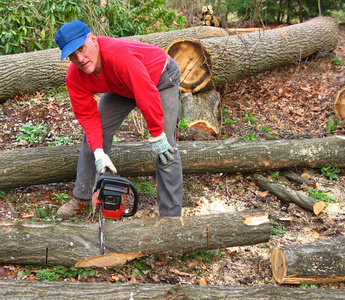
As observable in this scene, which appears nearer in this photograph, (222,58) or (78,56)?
(78,56)

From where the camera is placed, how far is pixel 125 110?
3201mm

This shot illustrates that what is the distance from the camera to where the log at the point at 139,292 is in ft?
7.00

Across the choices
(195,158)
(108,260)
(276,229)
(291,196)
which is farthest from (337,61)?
(108,260)

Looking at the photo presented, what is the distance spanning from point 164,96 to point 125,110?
1.58ft

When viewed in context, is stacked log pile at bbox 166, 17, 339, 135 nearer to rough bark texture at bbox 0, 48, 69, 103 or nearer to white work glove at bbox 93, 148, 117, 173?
rough bark texture at bbox 0, 48, 69, 103

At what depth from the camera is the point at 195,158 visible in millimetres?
4031

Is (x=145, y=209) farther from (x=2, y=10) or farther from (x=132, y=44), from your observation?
(x=2, y=10)

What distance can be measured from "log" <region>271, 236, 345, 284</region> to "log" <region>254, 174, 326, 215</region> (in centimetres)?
93

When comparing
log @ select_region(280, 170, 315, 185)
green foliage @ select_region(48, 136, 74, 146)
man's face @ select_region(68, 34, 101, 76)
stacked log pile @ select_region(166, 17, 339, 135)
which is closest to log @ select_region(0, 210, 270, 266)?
man's face @ select_region(68, 34, 101, 76)

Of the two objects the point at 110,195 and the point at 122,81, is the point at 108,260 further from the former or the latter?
the point at 122,81

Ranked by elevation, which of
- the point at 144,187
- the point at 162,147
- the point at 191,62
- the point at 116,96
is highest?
→ the point at 191,62

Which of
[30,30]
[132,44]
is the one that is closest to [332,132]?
[132,44]

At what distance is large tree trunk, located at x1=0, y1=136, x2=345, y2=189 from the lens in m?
3.63

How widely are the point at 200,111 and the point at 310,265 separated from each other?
9.60 feet
